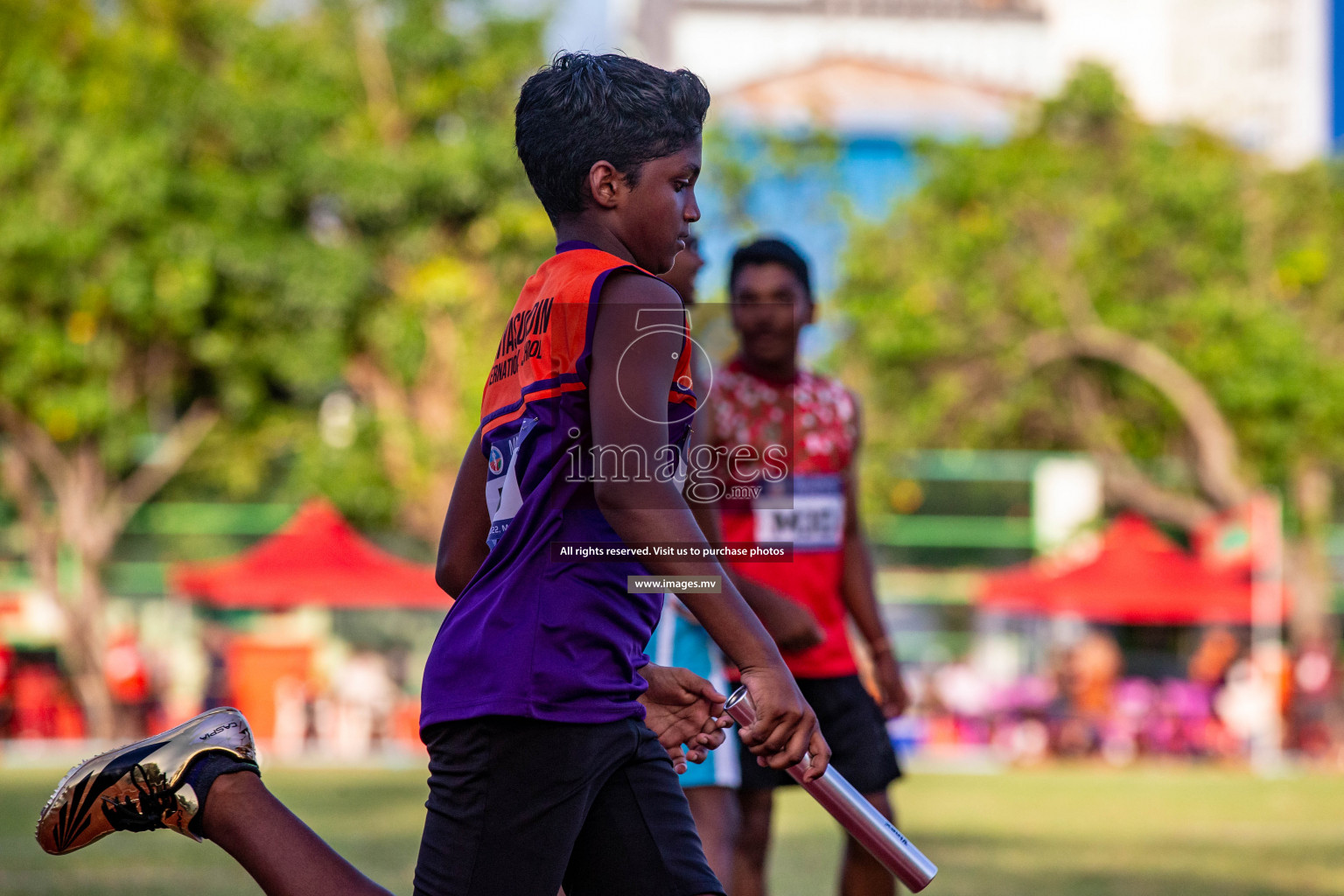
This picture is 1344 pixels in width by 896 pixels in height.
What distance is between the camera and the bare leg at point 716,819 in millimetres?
4707

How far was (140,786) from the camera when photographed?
3018 millimetres

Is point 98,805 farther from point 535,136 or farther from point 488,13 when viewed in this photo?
point 488,13

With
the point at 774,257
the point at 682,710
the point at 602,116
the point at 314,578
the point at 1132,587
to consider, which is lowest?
the point at 682,710

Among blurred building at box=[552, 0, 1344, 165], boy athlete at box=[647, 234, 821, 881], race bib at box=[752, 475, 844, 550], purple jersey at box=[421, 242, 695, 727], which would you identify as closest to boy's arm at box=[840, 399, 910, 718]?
race bib at box=[752, 475, 844, 550]

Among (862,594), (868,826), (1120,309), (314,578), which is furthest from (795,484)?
(1120,309)

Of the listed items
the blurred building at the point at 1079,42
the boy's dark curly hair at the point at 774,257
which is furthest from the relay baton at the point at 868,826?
the blurred building at the point at 1079,42

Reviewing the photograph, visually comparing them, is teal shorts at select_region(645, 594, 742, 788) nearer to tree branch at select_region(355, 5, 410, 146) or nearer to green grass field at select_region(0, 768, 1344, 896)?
green grass field at select_region(0, 768, 1344, 896)

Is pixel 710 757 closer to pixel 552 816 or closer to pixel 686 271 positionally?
pixel 686 271

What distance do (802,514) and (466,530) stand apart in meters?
2.35

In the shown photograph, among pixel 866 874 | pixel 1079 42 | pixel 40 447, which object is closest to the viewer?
pixel 866 874

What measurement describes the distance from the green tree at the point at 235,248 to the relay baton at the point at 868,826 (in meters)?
23.8

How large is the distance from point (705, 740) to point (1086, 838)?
332 inches

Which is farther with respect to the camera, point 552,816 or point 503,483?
point 503,483

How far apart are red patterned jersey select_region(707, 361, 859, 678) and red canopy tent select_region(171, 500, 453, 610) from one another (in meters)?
17.1
